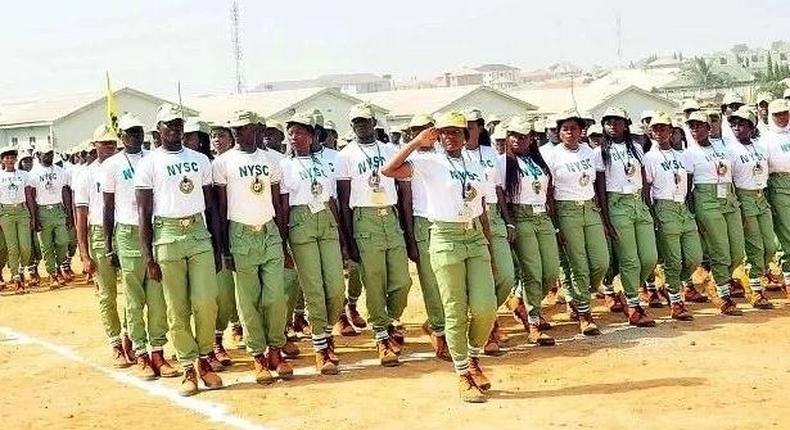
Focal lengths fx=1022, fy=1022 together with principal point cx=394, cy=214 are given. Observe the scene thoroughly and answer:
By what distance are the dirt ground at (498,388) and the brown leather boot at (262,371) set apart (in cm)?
10

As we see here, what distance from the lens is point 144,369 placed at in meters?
9.24

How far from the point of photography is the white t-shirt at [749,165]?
10953mm

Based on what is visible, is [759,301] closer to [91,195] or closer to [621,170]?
[621,170]

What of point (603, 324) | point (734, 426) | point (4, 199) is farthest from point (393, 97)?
point (734, 426)

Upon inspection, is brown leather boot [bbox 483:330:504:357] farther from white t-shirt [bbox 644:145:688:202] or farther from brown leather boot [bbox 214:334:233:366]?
white t-shirt [bbox 644:145:688:202]

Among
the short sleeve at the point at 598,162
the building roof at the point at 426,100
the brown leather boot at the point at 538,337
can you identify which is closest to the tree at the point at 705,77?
the building roof at the point at 426,100

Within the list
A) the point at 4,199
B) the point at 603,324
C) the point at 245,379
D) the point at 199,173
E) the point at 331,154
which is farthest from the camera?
the point at 4,199

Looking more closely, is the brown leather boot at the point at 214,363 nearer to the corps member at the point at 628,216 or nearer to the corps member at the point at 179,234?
the corps member at the point at 179,234

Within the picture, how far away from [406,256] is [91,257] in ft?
10.1

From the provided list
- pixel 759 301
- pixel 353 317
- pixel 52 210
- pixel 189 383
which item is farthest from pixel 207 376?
pixel 52 210

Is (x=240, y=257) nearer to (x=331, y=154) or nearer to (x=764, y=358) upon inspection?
(x=331, y=154)

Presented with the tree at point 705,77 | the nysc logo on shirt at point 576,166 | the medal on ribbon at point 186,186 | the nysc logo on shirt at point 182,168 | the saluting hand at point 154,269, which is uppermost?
the tree at point 705,77

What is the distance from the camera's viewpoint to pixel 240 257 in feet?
28.0

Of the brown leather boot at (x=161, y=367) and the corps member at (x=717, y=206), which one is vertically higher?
the corps member at (x=717, y=206)
